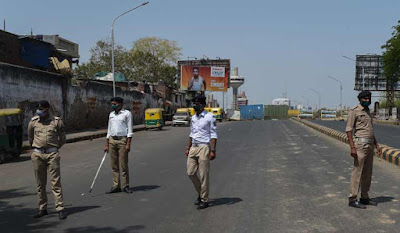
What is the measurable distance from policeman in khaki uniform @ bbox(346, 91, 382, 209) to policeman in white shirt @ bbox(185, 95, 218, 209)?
2101 mm

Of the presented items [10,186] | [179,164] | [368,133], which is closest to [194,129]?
[368,133]

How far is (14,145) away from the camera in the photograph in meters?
12.9

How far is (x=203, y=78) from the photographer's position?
6675 cm

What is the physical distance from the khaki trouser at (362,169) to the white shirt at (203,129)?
218 centimetres

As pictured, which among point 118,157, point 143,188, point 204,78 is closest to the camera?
point 118,157

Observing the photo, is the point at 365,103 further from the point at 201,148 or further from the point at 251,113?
the point at 251,113

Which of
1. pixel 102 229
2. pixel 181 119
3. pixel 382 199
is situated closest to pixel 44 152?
pixel 102 229

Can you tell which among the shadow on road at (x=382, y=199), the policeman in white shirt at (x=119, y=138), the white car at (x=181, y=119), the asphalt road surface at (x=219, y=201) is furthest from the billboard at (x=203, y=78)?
the shadow on road at (x=382, y=199)

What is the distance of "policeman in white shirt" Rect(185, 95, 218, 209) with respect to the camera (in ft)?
19.7

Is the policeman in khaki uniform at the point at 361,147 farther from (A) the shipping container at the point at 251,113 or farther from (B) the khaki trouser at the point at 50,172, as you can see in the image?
(A) the shipping container at the point at 251,113

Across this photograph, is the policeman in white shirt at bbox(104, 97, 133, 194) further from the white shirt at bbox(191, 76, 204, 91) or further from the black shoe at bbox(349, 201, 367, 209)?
the white shirt at bbox(191, 76, 204, 91)

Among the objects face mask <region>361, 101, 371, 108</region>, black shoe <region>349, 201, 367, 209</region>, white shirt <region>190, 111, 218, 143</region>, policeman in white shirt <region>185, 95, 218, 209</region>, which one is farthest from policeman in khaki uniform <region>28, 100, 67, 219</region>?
face mask <region>361, 101, 371, 108</region>

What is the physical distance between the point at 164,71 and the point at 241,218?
63176 millimetres

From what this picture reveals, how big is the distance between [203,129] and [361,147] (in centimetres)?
240
